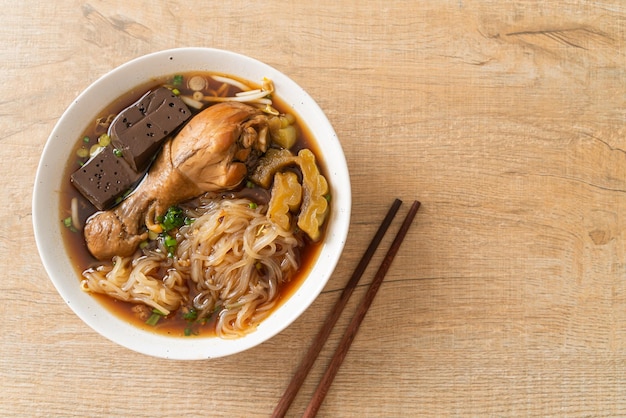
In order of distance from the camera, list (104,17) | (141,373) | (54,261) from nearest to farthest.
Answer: (54,261) → (141,373) → (104,17)

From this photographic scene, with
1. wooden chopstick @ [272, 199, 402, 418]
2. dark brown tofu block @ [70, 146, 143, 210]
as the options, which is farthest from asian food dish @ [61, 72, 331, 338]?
wooden chopstick @ [272, 199, 402, 418]

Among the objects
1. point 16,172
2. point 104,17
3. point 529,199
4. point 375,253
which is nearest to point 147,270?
point 16,172

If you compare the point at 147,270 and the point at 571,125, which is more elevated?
the point at 571,125

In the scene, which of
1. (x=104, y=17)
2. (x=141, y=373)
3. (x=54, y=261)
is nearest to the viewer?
(x=54, y=261)

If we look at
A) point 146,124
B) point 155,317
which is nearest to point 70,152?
point 146,124

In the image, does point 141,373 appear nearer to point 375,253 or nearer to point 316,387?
point 316,387

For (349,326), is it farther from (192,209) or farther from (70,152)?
(70,152)

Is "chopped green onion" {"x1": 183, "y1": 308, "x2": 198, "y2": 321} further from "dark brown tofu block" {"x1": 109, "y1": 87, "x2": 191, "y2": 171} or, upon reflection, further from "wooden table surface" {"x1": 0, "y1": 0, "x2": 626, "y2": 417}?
"dark brown tofu block" {"x1": 109, "y1": 87, "x2": 191, "y2": 171}

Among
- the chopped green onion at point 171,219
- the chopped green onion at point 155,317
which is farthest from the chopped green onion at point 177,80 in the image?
the chopped green onion at point 155,317
